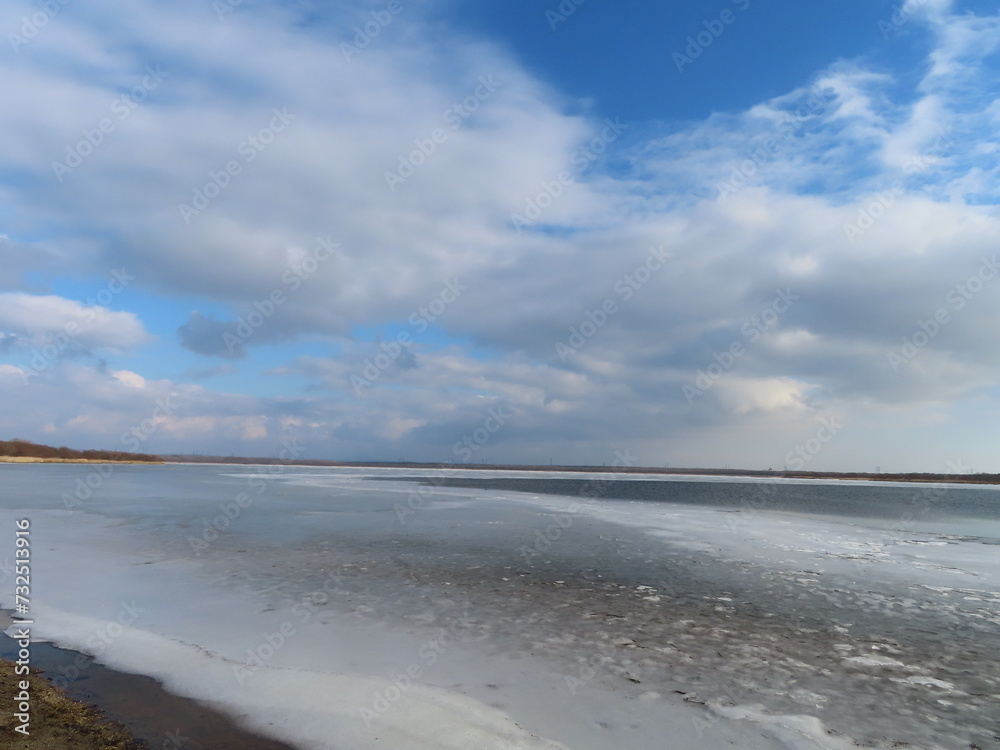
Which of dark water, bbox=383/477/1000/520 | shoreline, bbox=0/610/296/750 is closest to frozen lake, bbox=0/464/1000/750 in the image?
shoreline, bbox=0/610/296/750

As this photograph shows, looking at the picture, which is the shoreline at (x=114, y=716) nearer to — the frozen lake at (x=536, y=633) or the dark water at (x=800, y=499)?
the frozen lake at (x=536, y=633)

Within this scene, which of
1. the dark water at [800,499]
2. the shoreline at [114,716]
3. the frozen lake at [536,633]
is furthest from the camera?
the dark water at [800,499]

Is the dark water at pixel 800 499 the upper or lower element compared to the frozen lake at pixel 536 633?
lower

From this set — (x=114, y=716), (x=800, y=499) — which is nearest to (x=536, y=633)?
(x=114, y=716)

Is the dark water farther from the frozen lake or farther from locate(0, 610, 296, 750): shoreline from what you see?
locate(0, 610, 296, 750): shoreline

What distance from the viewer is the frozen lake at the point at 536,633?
5.33m

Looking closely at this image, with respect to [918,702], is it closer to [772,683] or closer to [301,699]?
[772,683]

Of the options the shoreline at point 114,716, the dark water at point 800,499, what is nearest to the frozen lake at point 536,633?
the shoreline at point 114,716

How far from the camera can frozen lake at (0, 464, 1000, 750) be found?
5328mm

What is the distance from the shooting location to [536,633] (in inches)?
313

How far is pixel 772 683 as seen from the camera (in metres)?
6.36

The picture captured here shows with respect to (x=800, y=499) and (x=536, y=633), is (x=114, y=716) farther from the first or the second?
(x=800, y=499)

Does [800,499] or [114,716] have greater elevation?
[114,716]

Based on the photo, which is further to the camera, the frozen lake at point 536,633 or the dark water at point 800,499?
the dark water at point 800,499
